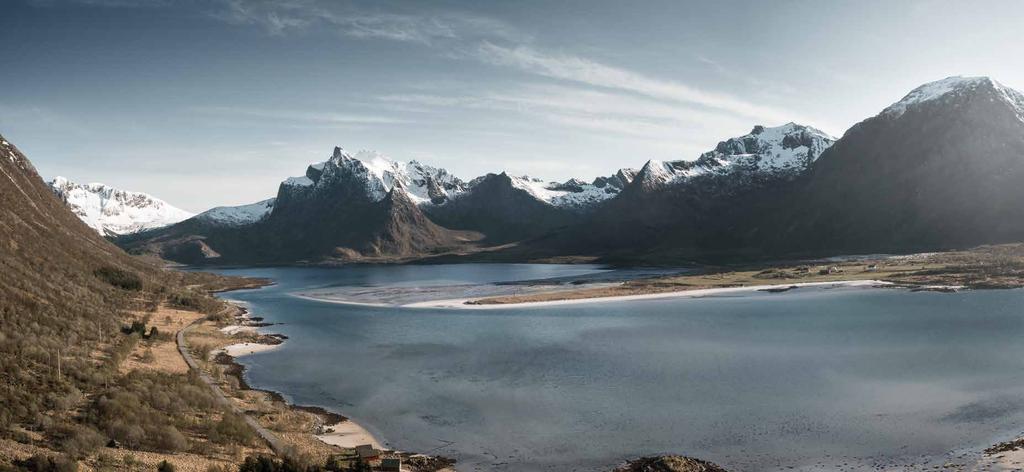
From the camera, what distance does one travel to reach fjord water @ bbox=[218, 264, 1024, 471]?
40250mm

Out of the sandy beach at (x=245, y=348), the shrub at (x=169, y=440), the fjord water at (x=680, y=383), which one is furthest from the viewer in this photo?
the sandy beach at (x=245, y=348)

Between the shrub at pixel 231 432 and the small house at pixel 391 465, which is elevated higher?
the shrub at pixel 231 432

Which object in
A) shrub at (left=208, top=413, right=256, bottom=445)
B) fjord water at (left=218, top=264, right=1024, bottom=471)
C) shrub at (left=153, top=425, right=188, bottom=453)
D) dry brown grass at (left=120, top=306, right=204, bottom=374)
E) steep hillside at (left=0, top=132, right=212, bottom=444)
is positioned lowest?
fjord water at (left=218, top=264, right=1024, bottom=471)

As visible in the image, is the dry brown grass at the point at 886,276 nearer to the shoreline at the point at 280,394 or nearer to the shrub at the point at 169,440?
the shoreline at the point at 280,394

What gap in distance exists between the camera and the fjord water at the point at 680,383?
132ft

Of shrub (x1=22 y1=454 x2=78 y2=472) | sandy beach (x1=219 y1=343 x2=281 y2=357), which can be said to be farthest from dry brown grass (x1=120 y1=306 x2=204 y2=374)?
shrub (x1=22 y1=454 x2=78 y2=472)

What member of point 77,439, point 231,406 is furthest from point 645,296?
point 77,439

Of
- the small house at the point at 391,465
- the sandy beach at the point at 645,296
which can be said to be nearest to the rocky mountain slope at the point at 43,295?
the small house at the point at 391,465

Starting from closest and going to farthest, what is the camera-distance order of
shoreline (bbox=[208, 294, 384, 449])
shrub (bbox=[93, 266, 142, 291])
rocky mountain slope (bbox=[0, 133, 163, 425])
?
1. rocky mountain slope (bbox=[0, 133, 163, 425])
2. shoreline (bbox=[208, 294, 384, 449])
3. shrub (bbox=[93, 266, 142, 291])

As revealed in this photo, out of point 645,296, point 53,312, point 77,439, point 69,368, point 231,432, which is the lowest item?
point 645,296

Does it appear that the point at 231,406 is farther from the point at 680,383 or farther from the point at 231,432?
the point at 680,383

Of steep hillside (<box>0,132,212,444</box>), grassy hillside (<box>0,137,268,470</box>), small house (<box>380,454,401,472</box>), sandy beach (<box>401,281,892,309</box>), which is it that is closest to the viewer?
grassy hillside (<box>0,137,268,470</box>)

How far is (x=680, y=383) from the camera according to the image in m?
56.9

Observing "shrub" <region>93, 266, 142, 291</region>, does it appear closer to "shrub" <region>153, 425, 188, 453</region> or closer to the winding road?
the winding road
